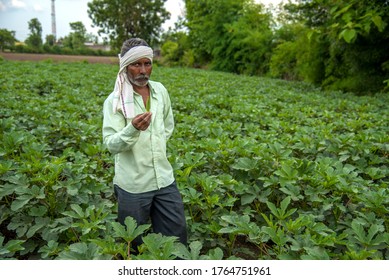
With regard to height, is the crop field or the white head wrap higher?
the white head wrap

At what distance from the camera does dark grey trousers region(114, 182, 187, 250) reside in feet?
6.98

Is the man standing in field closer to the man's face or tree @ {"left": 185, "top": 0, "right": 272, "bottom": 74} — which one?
the man's face

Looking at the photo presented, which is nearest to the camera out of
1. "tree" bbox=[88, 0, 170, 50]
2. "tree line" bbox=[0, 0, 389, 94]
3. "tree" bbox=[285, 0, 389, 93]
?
"tree line" bbox=[0, 0, 389, 94]

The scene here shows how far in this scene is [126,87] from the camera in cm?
203

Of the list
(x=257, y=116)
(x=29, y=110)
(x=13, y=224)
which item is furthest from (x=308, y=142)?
(x=29, y=110)

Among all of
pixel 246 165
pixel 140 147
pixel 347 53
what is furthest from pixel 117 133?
pixel 347 53

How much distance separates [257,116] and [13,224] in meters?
4.51

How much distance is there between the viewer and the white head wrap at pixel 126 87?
2.01 metres

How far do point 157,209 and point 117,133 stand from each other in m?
0.55

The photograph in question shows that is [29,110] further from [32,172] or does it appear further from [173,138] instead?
[32,172]

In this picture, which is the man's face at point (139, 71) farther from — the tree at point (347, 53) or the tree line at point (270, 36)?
the tree at point (347, 53)

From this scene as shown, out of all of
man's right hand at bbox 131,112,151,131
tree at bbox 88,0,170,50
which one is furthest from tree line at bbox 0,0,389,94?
man's right hand at bbox 131,112,151,131

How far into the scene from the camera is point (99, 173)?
3477 millimetres

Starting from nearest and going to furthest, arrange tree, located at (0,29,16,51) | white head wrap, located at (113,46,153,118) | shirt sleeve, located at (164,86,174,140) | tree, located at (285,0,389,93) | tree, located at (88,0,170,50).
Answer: white head wrap, located at (113,46,153,118) → shirt sleeve, located at (164,86,174,140) → tree, located at (0,29,16,51) → tree, located at (285,0,389,93) → tree, located at (88,0,170,50)
